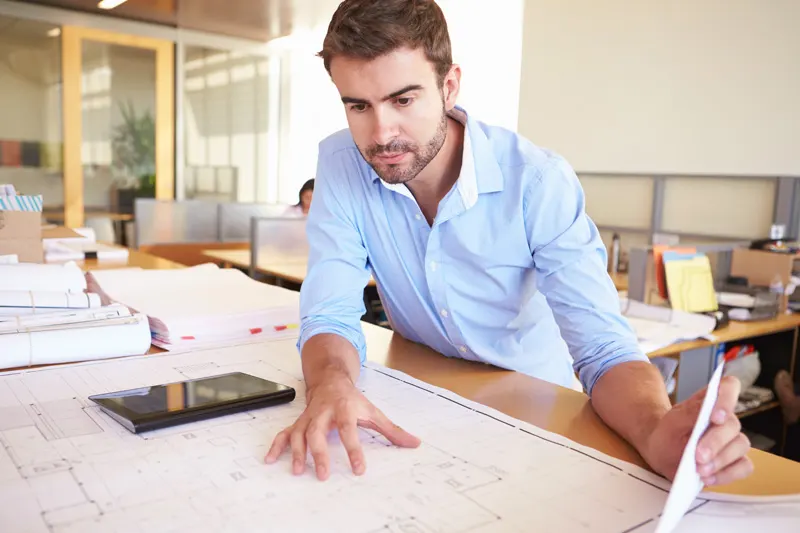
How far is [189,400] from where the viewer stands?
81 centimetres

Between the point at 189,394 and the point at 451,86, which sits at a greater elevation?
the point at 451,86

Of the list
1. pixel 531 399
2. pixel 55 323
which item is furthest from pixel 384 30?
pixel 55 323

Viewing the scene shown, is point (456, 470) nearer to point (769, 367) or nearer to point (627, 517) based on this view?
point (627, 517)

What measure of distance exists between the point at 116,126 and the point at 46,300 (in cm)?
537

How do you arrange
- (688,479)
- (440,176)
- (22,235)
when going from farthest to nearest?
(22,235)
(440,176)
(688,479)

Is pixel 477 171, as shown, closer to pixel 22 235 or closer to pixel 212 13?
pixel 22 235

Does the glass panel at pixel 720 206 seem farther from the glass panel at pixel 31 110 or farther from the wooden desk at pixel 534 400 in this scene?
the glass panel at pixel 31 110

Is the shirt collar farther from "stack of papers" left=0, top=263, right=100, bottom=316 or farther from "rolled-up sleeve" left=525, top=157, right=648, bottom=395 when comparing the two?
"stack of papers" left=0, top=263, right=100, bottom=316

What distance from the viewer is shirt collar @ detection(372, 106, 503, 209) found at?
1.15m

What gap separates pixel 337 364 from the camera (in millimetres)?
933

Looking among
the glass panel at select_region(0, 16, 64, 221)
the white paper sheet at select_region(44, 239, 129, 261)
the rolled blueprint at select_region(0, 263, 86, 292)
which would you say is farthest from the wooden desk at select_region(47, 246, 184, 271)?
the glass panel at select_region(0, 16, 64, 221)

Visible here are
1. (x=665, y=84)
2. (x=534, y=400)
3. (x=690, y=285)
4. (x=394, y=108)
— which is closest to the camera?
(x=534, y=400)

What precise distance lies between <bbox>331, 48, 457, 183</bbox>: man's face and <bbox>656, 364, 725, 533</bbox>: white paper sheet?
25.2 inches

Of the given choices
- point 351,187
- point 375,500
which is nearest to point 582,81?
point 351,187
